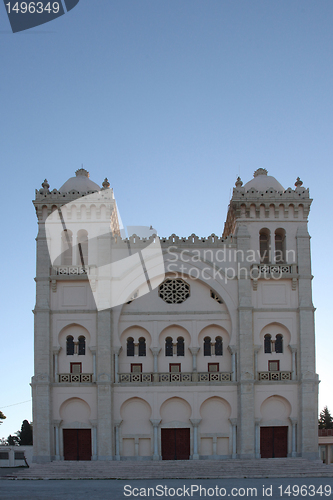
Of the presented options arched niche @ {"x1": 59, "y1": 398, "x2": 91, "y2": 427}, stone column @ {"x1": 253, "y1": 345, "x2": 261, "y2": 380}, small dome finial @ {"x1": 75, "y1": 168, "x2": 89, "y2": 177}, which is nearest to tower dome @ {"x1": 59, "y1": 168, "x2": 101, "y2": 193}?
small dome finial @ {"x1": 75, "y1": 168, "x2": 89, "y2": 177}

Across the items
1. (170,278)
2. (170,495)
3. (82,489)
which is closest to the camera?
(170,495)

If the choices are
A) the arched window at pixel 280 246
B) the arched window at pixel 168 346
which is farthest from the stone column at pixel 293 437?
the arched window at pixel 280 246

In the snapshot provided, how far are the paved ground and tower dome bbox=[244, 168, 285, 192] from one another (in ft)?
56.3

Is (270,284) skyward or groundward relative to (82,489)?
skyward

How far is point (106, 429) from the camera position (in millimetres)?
35750

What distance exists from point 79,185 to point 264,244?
39.2 feet

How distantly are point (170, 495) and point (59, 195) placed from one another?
1946cm

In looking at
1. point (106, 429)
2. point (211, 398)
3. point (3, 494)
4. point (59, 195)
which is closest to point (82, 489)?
point (3, 494)

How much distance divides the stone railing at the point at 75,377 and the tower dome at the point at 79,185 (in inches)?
428

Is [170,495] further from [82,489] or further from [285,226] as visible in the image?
[285,226]

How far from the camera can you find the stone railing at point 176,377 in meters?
36.7

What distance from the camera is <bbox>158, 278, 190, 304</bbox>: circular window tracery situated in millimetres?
37906

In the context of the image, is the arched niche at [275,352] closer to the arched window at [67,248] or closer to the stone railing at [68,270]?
the stone railing at [68,270]

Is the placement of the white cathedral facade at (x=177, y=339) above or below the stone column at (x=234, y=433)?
above
